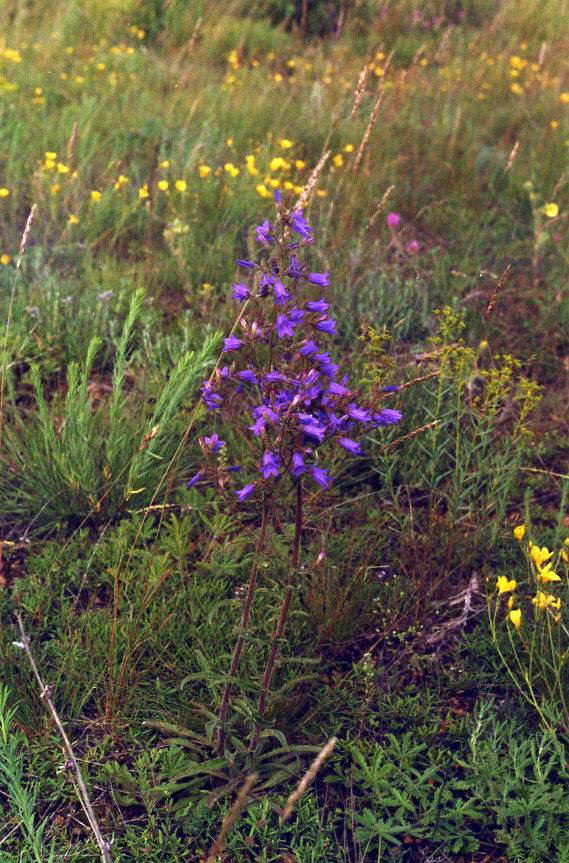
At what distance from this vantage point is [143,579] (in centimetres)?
208

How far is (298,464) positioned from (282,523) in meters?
0.80

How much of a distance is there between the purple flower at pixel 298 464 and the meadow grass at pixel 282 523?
21cm

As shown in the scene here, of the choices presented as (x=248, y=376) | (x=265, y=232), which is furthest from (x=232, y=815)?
(x=265, y=232)

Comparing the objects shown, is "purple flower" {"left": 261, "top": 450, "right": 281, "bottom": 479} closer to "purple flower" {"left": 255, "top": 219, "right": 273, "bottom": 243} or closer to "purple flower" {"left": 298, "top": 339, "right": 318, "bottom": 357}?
"purple flower" {"left": 298, "top": 339, "right": 318, "bottom": 357}

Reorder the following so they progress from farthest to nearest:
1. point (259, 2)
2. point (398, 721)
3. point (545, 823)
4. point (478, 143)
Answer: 1. point (259, 2)
2. point (478, 143)
3. point (398, 721)
4. point (545, 823)

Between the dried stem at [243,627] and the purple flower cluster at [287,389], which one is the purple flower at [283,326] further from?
the dried stem at [243,627]

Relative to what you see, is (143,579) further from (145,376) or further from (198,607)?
(145,376)

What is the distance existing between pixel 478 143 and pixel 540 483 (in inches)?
104

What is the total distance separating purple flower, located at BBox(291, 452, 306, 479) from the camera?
5.13 feet

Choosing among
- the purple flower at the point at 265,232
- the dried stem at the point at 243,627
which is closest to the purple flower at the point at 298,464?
the dried stem at the point at 243,627

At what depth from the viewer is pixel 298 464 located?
1.56 meters

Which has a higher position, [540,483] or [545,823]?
[540,483]

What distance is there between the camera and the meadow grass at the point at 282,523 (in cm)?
182

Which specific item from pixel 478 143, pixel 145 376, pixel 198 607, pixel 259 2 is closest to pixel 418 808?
pixel 198 607
